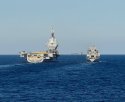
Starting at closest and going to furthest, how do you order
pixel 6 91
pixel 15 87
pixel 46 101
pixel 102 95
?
pixel 46 101
pixel 102 95
pixel 6 91
pixel 15 87

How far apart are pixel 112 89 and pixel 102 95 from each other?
535 inches

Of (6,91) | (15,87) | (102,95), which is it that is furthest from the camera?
(15,87)

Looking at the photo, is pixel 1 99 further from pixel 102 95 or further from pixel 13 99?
pixel 102 95

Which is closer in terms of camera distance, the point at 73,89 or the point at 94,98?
the point at 94,98

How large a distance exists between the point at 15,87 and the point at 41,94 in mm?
16158

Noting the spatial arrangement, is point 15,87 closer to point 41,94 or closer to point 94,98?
point 41,94

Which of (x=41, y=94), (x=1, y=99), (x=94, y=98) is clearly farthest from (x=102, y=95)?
(x=1, y=99)

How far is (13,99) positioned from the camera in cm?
9088

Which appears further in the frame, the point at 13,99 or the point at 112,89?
the point at 112,89

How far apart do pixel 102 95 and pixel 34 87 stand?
22.2 meters

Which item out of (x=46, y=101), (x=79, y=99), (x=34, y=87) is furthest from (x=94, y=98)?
(x=34, y=87)

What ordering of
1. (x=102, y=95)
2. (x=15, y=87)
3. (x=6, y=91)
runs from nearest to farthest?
(x=102, y=95)
(x=6, y=91)
(x=15, y=87)

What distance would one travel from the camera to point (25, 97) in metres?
94.1

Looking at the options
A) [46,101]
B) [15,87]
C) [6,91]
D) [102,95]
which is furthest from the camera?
[15,87]
